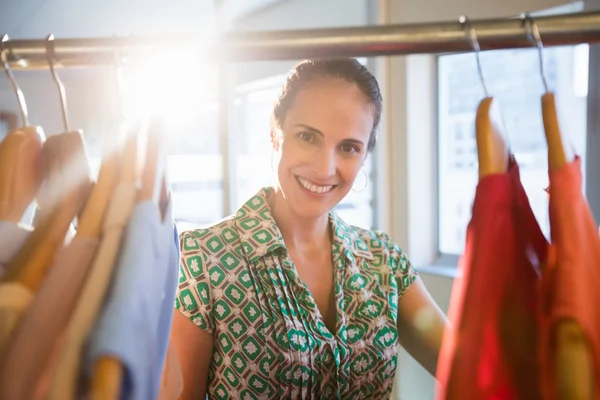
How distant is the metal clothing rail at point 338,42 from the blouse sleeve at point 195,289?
0.47 meters

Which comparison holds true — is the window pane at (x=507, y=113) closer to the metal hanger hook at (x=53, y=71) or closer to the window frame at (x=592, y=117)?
the window frame at (x=592, y=117)

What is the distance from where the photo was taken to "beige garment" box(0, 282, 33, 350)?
0.35 m

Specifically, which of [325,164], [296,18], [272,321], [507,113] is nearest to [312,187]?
[325,164]

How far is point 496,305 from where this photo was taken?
38cm

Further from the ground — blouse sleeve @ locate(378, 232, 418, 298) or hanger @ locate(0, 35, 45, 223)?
hanger @ locate(0, 35, 45, 223)

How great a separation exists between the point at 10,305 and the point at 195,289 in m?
0.54

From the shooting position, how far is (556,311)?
0.35m

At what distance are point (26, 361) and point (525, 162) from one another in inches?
65.9

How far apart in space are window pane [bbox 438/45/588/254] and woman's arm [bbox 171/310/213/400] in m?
0.91

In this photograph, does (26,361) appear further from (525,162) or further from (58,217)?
(525,162)

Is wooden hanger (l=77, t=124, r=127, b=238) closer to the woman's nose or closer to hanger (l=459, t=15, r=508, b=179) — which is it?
hanger (l=459, t=15, r=508, b=179)

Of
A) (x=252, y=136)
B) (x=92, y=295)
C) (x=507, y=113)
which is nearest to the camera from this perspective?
(x=92, y=295)

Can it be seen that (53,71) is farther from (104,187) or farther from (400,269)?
(400,269)

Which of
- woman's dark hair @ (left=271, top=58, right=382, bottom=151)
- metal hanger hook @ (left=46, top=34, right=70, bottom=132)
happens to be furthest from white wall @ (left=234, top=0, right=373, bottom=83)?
metal hanger hook @ (left=46, top=34, right=70, bottom=132)
